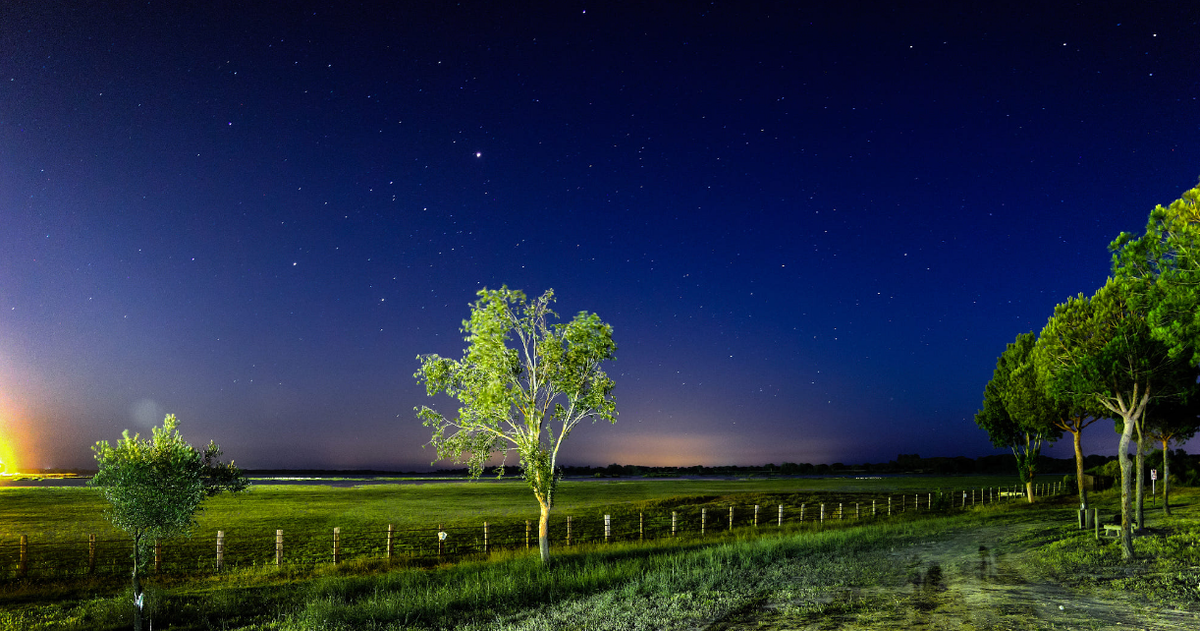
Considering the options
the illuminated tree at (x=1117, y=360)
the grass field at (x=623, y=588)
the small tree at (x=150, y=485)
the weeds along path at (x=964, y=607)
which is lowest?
the grass field at (x=623, y=588)

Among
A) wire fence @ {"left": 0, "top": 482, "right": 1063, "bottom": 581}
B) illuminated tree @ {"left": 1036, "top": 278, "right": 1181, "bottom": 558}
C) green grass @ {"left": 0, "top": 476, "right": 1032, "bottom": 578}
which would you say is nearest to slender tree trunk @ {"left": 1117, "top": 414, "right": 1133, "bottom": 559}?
illuminated tree @ {"left": 1036, "top": 278, "right": 1181, "bottom": 558}

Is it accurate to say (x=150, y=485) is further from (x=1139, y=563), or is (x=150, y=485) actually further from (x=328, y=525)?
(x=328, y=525)

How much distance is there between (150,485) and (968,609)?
17132 millimetres

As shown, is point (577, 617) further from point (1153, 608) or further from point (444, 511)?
point (444, 511)

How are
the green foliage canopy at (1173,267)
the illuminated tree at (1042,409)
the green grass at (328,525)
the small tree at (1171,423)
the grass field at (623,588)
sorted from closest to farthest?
the grass field at (623,588) → the green foliage canopy at (1173,267) → the green grass at (328,525) → the small tree at (1171,423) → the illuminated tree at (1042,409)

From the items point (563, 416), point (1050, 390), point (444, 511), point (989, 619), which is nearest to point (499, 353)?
point (563, 416)

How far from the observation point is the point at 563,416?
23703 mm

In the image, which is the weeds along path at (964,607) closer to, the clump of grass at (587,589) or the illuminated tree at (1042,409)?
the clump of grass at (587,589)

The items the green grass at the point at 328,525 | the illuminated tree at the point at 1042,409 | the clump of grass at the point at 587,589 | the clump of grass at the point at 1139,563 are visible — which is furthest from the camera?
the illuminated tree at the point at 1042,409

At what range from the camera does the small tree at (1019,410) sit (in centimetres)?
4441

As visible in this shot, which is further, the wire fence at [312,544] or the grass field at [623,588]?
the wire fence at [312,544]

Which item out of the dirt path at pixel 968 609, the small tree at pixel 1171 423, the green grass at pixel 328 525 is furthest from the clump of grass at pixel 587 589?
the small tree at pixel 1171 423

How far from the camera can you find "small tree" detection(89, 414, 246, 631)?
14766mm

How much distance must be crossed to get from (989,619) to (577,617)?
24.4 feet
